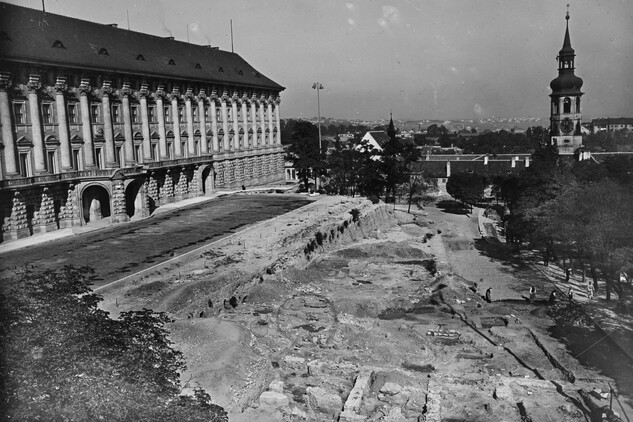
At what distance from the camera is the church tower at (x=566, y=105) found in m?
100

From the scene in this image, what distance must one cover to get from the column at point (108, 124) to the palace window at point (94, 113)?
0.67 meters

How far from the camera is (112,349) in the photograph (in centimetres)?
1538

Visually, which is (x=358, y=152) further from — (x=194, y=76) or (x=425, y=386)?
(x=425, y=386)

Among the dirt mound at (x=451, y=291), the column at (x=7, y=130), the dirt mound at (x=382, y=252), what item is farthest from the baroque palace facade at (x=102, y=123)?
the dirt mound at (x=451, y=291)

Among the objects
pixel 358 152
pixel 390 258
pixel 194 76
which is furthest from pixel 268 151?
pixel 390 258

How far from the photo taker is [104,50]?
60.1 m

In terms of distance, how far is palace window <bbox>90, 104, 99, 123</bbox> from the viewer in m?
56.4

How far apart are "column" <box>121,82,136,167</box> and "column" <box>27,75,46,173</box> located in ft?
37.9

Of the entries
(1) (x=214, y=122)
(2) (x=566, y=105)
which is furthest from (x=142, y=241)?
(2) (x=566, y=105)

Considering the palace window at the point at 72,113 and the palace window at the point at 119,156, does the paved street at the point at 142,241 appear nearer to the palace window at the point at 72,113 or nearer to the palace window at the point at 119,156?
the palace window at the point at 119,156

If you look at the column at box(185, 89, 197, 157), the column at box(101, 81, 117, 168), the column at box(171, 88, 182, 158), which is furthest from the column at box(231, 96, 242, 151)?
the column at box(101, 81, 117, 168)

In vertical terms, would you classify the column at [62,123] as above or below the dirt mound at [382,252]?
above

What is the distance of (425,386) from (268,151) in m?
74.5

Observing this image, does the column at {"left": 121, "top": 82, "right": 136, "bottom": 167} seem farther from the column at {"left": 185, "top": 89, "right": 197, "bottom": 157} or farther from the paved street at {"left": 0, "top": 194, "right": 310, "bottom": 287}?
the column at {"left": 185, "top": 89, "right": 197, "bottom": 157}
